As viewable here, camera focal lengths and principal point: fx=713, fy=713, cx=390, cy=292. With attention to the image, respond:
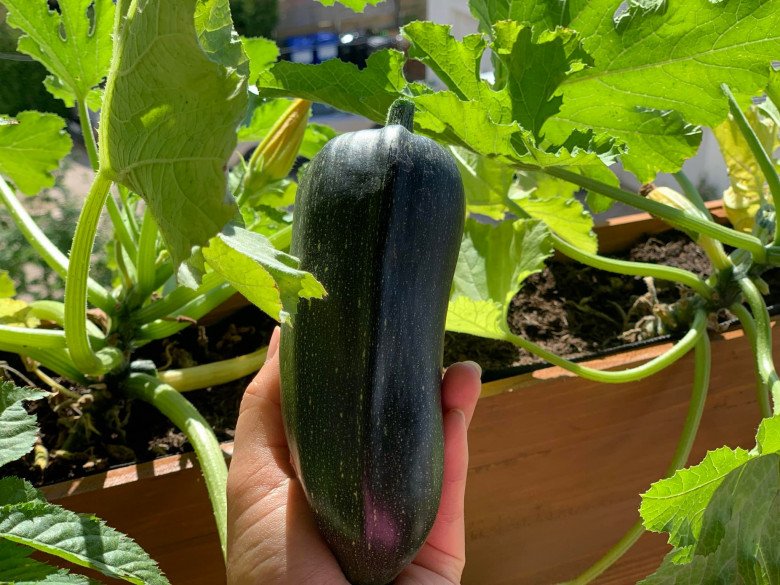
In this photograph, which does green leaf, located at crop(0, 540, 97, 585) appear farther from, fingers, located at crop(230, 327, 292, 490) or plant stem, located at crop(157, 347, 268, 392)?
plant stem, located at crop(157, 347, 268, 392)

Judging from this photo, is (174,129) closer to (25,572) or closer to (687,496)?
(25,572)

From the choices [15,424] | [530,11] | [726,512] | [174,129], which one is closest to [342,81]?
[530,11]

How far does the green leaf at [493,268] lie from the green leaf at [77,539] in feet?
1.23

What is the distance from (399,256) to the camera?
0.54 metres

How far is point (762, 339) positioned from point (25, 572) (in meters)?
0.73

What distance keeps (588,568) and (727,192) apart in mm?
625

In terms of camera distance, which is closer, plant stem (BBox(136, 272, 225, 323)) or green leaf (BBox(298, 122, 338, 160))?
plant stem (BBox(136, 272, 225, 323))

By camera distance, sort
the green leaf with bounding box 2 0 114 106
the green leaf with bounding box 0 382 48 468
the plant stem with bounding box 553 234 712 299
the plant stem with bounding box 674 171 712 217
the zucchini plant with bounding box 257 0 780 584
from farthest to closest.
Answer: the plant stem with bounding box 674 171 712 217 < the plant stem with bounding box 553 234 712 299 < the green leaf with bounding box 2 0 114 106 < the zucchini plant with bounding box 257 0 780 584 < the green leaf with bounding box 0 382 48 468

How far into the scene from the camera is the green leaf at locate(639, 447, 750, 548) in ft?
1.85

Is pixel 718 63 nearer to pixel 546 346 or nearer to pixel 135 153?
pixel 546 346

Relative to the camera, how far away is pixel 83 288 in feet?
1.90

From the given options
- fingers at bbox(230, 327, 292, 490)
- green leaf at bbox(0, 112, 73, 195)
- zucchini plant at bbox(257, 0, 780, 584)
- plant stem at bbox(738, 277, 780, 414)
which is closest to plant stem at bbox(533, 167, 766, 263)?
zucchini plant at bbox(257, 0, 780, 584)

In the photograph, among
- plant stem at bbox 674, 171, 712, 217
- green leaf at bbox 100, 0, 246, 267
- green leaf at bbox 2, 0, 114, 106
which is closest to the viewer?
green leaf at bbox 100, 0, 246, 267

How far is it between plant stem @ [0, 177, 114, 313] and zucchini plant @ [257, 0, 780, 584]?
30 centimetres
